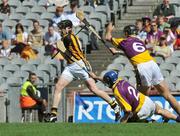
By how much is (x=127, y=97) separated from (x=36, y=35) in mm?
10115

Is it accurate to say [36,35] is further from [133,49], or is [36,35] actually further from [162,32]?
[133,49]

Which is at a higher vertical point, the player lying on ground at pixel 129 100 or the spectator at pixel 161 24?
the spectator at pixel 161 24

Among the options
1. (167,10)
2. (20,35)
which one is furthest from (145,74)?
(20,35)

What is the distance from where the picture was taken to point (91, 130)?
14414mm

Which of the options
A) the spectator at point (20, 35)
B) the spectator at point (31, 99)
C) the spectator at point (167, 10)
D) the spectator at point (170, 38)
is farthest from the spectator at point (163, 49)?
the spectator at point (20, 35)

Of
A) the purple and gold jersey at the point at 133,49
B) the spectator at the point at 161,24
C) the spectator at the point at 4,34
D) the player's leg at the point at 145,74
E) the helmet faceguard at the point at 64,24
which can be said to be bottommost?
the spectator at the point at 4,34

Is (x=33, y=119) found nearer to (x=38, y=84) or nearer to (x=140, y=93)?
(x=38, y=84)

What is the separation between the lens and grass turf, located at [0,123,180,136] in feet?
45.9

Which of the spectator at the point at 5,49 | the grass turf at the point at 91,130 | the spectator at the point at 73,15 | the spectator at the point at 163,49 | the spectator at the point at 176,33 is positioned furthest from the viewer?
the spectator at the point at 5,49

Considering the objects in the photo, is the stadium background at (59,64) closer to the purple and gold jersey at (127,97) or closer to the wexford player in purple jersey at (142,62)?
the wexford player in purple jersey at (142,62)

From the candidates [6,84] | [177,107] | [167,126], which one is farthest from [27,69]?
[167,126]

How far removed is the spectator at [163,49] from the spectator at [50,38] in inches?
129

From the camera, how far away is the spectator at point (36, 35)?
25.2 m

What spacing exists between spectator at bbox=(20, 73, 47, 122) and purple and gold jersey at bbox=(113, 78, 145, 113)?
5901mm
